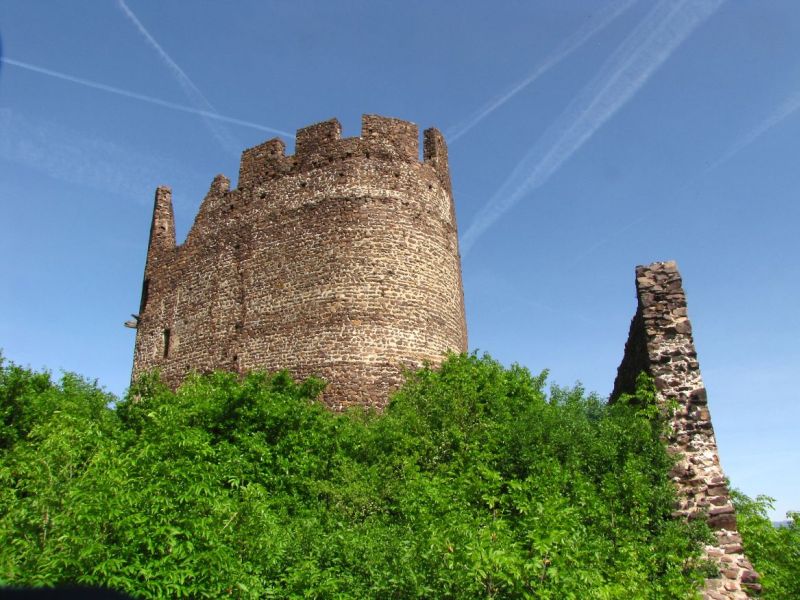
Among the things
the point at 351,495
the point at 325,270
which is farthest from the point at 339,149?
the point at 351,495

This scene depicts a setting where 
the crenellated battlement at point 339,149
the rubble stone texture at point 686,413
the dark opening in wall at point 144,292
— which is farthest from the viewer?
the dark opening in wall at point 144,292

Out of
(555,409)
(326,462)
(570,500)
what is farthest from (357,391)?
(570,500)

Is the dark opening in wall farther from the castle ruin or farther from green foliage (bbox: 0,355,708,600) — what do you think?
green foliage (bbox: 0,355,708,600)

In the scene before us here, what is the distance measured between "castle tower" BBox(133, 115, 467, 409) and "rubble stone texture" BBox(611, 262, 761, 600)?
5.24m

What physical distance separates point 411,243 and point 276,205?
3.54m

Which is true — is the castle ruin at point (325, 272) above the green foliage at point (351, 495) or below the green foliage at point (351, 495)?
above

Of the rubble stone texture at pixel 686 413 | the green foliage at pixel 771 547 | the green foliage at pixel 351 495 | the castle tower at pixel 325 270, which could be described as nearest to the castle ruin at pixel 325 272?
the castle tower at pixel 325 270

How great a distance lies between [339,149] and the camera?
1560 centimetres

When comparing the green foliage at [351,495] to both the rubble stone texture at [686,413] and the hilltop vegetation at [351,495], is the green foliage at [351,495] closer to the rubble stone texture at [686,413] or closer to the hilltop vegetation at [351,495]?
the hilltop vegetation at [351,495]

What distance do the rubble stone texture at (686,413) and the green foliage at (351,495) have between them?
0.29 m

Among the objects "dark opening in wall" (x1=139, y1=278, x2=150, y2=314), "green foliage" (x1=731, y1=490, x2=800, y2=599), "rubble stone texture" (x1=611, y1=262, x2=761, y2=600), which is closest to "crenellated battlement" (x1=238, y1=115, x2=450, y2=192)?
"dark opening in wall" (x1=139, y1=278, x2=150, y2=314)

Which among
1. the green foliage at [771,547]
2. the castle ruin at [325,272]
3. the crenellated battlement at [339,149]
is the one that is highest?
the crenellated battlement at [339,149]

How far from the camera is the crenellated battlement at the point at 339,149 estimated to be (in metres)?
15.6

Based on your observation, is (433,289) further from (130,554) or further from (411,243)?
(130,554)
